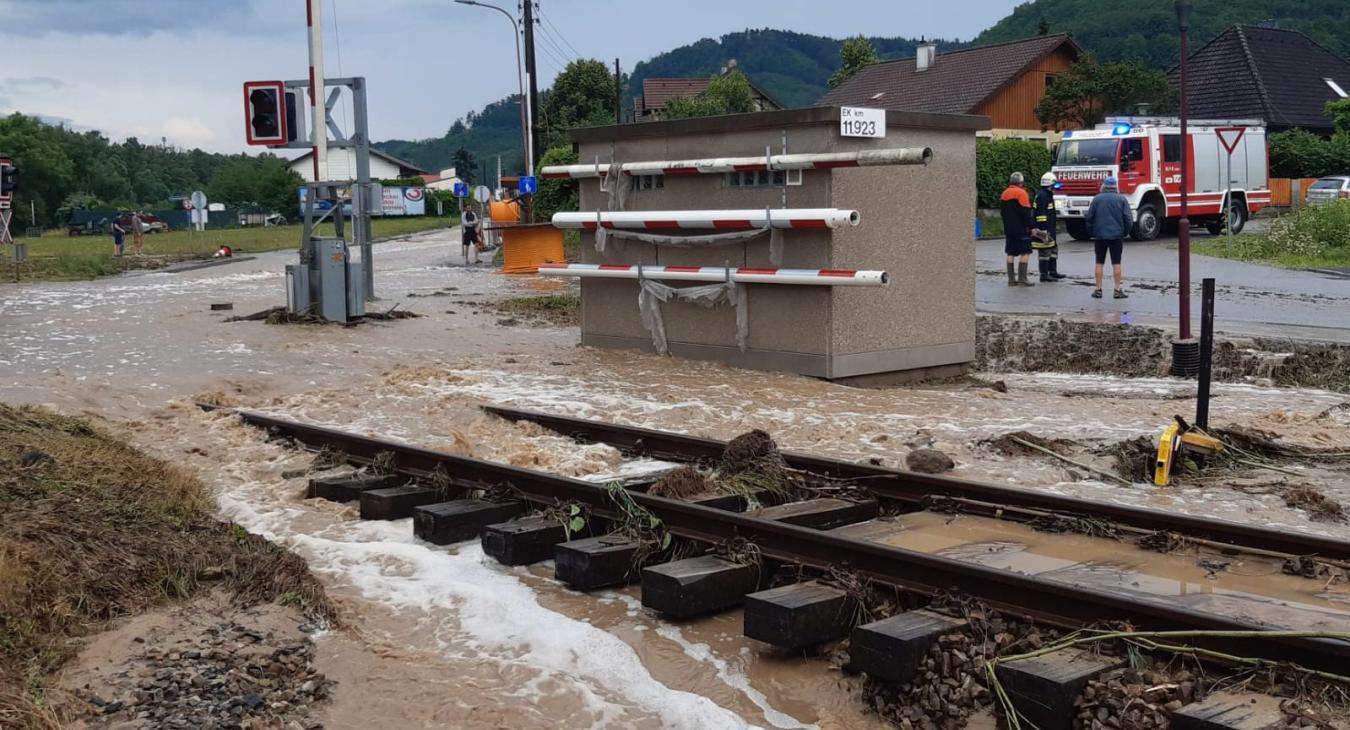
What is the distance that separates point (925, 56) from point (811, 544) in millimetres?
64560

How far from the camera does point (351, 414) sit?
11336 mm

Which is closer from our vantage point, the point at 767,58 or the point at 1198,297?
the point at 1198,297

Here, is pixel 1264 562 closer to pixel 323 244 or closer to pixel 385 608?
pixel 385 608

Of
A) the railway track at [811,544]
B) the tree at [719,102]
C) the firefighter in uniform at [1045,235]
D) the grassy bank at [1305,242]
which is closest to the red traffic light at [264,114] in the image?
the railway track at [811,544]

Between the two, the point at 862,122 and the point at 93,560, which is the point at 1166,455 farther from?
the point at 93,560

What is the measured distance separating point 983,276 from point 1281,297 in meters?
5.92

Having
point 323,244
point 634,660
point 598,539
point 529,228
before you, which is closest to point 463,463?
point 598,539

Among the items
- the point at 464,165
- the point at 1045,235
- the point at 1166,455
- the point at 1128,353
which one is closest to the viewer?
the point at 1166,455

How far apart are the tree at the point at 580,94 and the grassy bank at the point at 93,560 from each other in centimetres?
7404

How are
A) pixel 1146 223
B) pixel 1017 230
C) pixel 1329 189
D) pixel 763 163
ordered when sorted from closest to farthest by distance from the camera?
pixel 763 163 → pixel 1017 230 → pixel 1146 223 → pixel 1329 189

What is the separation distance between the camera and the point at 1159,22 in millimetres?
84375

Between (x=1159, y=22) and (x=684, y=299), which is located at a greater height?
(x=1159, y=22)

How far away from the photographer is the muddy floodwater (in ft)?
16.3

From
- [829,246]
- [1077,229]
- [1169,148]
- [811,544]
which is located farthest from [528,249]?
[811,544]
